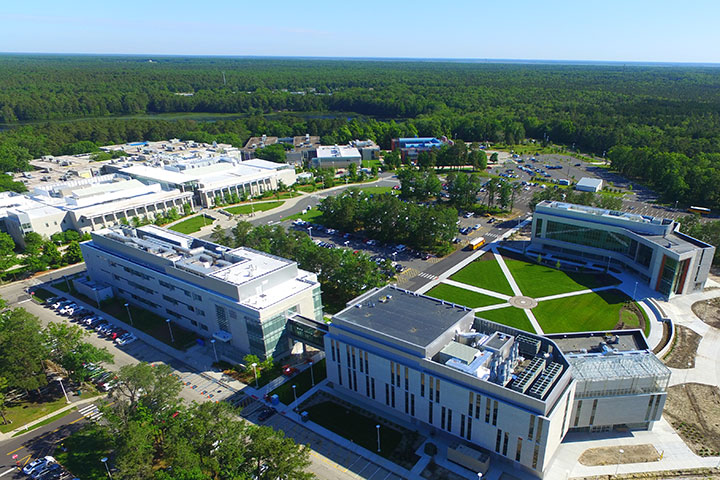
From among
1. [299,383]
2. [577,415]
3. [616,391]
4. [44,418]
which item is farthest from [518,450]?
[44,418]

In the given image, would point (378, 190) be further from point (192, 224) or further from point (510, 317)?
point (510, 317)

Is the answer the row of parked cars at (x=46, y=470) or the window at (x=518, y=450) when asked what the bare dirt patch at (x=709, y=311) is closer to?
the window at (x=518, y=450)

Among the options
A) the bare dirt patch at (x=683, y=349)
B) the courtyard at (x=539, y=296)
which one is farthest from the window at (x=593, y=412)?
the courtyard at (x=539, y=296)

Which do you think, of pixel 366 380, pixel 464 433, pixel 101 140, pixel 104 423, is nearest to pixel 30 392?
pixel 104 423

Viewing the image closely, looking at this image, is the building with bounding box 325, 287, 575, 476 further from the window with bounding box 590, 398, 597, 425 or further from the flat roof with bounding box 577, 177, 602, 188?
the flat roof with bounding box 577, 177, 602, 188

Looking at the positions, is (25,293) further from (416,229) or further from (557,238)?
(557,238)

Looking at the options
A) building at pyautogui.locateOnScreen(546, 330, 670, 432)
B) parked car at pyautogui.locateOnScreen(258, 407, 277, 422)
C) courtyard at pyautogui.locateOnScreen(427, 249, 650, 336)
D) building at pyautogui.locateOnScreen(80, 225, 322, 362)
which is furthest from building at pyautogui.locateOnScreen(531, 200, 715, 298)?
parked car at pyautogui.locateOnScreen(258, 407, 277, 422)
